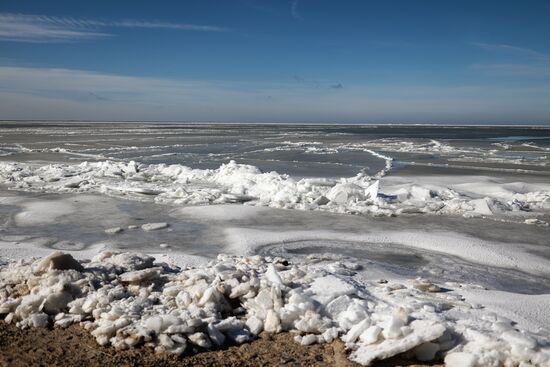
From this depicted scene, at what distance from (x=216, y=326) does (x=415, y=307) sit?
5.51ft

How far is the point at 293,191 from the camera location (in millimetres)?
9938

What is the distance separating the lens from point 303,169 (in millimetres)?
15789

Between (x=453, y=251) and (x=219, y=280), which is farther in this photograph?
(x=453, y=251)

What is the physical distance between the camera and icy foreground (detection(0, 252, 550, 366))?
11.5 ft

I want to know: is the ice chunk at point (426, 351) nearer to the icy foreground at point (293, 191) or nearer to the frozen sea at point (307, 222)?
the frozen sea at point (307, 222)

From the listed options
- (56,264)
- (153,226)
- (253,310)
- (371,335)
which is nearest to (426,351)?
(371,335)

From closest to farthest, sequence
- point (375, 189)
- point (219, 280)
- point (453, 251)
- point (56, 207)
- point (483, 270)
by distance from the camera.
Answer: point (219, 280) → point (483, 270) → point (453, 251) → point (56, 207) → point (375, 189)

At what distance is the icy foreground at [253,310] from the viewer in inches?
138

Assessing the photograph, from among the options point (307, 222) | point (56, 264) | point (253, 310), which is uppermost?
point (56, 264)

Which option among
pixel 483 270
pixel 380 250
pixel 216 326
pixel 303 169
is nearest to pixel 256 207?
pixel 380 250

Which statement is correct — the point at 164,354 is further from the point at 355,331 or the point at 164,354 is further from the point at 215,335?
the point at 355,331

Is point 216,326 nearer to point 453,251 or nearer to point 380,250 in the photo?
point 380,250

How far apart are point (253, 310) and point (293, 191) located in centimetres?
585

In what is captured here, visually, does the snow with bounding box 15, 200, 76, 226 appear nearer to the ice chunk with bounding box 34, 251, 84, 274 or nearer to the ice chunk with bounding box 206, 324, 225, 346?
the ice chunk with bounding box 34, 251, 84, 274
